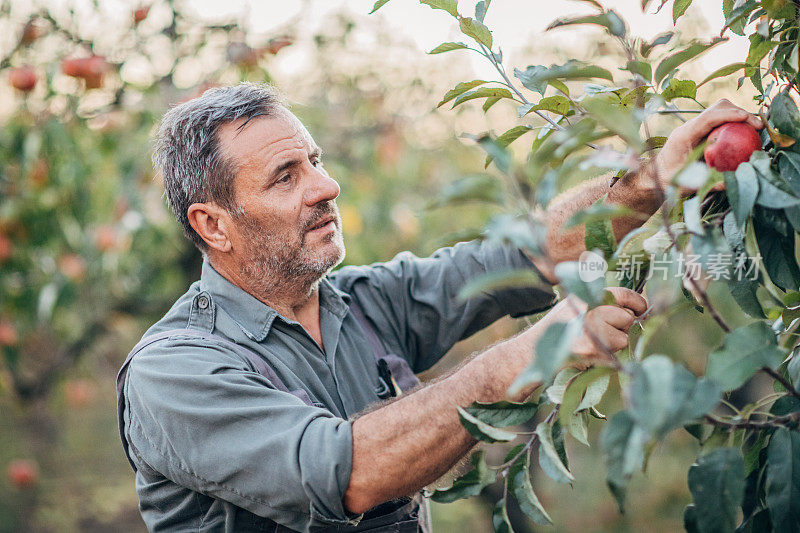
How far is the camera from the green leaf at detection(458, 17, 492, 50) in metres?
1.15

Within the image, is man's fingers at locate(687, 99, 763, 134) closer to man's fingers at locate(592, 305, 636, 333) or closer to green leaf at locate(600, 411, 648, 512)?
man's fingers at locate(592, 305, 636, 333)

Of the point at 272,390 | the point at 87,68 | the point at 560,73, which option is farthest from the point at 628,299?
Answer: the point at 87,68

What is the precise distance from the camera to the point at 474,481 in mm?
1032

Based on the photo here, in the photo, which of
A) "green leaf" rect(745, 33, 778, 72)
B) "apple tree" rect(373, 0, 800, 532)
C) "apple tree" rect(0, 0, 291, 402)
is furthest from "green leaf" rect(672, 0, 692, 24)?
"apple tree" rect(0, 0, 291, 402)

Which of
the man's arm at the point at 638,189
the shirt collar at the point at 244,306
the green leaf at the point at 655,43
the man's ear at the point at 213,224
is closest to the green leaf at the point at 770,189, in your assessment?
the man's arm at the point at 638,189

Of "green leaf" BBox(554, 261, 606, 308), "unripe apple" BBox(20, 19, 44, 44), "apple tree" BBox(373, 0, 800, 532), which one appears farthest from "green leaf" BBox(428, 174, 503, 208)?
"unripe apple" BBox(20, 19, 44, 44)

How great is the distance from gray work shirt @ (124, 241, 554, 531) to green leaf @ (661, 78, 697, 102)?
0.65 m

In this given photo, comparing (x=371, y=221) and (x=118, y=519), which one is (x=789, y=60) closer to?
(x=371, y=221)

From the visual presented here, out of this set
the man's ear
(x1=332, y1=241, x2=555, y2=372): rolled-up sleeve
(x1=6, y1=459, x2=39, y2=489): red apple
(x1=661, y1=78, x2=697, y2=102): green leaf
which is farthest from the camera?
(x1=6, y1=459, x2=39, y2=489): red apple

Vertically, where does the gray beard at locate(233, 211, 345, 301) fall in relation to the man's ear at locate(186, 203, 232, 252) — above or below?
below

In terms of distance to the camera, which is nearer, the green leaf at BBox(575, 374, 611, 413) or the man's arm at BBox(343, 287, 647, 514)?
the green leaf at BBox(575, 374, 611, 413)

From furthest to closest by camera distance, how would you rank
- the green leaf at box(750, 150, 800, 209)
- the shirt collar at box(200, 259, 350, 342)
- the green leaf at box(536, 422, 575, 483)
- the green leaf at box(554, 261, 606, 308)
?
the shirt collar at box(200, 259, 350, 342) → the green leaf at box(536, 422, 575, 483) → the green leaf at box(750, 150, 800, 209) → the green leaf at box(554, 261, 606, 308)

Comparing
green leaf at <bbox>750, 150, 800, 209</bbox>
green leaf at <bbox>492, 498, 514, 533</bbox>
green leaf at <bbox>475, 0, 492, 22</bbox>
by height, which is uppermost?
green leaf at <bbox>475, 0, 492, 22</bbox>

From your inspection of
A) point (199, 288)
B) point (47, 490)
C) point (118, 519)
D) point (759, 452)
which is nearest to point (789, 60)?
point (759, 452)
